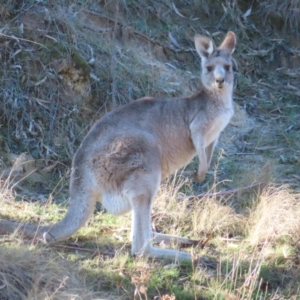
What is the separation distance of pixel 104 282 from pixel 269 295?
3.64 ft

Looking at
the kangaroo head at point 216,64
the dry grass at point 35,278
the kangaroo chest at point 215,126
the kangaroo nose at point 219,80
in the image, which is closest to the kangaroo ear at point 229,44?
the kangaroo head at point 216,64

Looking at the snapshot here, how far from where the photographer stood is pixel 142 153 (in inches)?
204

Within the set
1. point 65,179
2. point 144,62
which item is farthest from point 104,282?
point 144,62

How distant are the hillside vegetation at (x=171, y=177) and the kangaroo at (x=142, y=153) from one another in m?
0.19

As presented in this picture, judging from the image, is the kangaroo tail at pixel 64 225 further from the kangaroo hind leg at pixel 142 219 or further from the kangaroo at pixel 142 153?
the kangaroo hind leg at pixel 142 219

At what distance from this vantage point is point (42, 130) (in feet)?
24.8

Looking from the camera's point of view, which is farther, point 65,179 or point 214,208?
point 65,179

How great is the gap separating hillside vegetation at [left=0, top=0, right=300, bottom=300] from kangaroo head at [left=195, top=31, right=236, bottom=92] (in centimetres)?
75

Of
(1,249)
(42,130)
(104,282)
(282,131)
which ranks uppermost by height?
(1,249)

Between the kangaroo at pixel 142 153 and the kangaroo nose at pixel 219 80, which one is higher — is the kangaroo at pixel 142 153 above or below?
below

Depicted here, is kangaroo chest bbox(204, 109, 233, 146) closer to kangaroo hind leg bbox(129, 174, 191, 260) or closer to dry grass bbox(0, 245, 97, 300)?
kangaroo hind leg bbox(129, 174, 191, 260)

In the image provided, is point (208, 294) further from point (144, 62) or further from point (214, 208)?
point (144, 62)

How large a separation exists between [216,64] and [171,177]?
5.19 feet

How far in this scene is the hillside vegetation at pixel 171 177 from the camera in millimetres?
4594
